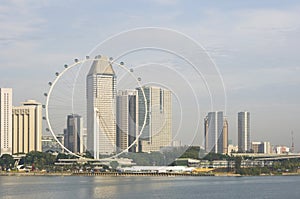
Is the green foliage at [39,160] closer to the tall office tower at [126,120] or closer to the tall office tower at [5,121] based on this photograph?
the tall office tower at [5,121]

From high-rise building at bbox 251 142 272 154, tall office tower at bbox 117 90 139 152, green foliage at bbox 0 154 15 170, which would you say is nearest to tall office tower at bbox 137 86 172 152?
tall office tower at bbox 117 90 139 152

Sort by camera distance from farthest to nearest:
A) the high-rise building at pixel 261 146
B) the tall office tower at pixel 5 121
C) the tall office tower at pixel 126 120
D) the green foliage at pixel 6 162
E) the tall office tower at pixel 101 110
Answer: the high-rise building at pixel 261 146, the tall office tower at pixel 5 121, the green foliage at pixel 6 162, the tall office tower at pixel 126 120, the tall office tower at pixel 101 110

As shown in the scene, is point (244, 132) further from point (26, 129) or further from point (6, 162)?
point (6, 162)

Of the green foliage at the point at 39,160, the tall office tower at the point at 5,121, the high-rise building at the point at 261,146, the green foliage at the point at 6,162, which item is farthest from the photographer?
the high-rise building at the point at 261,146

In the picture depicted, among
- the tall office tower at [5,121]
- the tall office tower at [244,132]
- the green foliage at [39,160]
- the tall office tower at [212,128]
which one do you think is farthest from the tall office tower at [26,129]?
the tall office tower at [244,132]

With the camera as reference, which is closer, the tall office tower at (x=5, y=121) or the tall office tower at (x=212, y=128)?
the tall office tower at (x=212, y=128)

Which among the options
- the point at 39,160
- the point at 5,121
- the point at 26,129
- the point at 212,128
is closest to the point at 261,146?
the point at 212,128

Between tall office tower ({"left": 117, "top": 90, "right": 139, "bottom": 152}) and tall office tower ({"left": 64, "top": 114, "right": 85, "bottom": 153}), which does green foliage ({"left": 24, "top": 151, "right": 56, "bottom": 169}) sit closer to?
tall office tower ({"left": 64, "top": 114, "right": 85, "bottom": 153})
